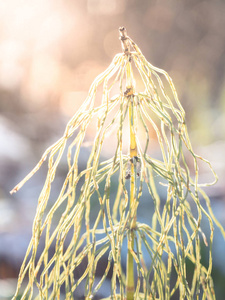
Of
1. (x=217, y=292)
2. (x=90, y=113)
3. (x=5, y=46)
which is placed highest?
(x=5, y=46)

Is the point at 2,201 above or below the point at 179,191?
above

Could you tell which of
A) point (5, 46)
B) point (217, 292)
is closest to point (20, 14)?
point (5, 46)

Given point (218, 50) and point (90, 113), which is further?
point (218, 50)

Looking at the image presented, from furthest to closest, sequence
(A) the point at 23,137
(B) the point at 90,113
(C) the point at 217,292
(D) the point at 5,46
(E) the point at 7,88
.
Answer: (D) the point at 5,46 < (E) the point at 7,88 < (A) the point at 23,137 < (C) the point at 217,292 < (B) the point at 90,113

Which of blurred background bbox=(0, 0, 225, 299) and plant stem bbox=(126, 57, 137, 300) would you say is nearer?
plant stem bbox=(126, 57, 137, 300)

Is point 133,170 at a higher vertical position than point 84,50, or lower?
lower

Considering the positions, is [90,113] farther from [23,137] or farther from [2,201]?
[23,137]

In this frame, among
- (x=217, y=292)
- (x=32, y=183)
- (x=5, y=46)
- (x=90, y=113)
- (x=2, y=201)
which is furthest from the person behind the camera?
(x=5, y=46)

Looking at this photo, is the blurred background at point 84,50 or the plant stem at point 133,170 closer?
the plant stem at point 133,170

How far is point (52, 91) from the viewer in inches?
173

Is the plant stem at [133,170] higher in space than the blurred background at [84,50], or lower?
lower

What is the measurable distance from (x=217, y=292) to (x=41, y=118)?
238cm

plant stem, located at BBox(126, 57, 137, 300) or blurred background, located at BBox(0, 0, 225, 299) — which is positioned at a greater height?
blurred background, located at BBox(0, 0, 225, 299)

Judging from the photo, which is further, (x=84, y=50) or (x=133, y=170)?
(x=84, y=50)
